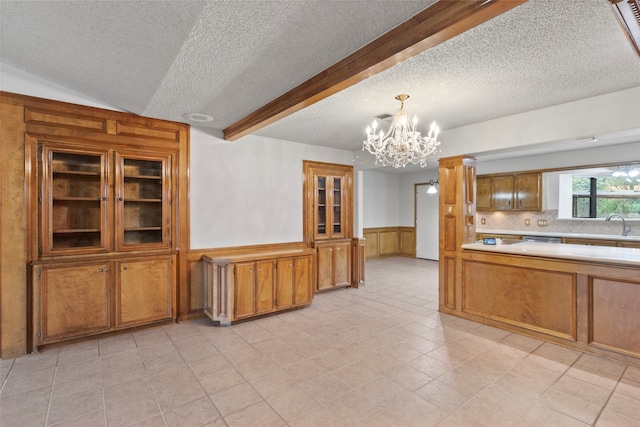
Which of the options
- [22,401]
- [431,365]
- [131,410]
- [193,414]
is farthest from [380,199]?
[22,401]

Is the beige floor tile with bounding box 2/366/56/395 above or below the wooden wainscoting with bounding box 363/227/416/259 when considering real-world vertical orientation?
below

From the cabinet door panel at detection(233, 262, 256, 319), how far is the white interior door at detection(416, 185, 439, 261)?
5604 mm

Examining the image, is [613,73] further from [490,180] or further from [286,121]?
[490,180]

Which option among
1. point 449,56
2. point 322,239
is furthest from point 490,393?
point 322,239

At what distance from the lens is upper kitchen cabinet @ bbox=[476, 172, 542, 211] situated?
19.5 ft

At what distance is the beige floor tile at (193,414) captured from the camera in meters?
1.98

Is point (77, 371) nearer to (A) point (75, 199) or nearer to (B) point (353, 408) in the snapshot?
(A) point (75, 199)

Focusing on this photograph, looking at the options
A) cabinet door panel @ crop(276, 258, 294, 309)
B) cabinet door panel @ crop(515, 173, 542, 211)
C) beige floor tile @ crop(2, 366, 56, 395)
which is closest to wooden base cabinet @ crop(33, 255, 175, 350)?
beige floor tile @ crop(2, 366, 56, 395)

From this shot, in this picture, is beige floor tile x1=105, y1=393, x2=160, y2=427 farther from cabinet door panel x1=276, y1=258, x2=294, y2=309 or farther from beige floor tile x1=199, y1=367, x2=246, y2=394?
cabinet door panel x1=276, y1=258, x2=294, y2=309

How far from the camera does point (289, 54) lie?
219 cm

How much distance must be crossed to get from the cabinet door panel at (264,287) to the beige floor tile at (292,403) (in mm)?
1677

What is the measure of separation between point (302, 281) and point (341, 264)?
1.26m

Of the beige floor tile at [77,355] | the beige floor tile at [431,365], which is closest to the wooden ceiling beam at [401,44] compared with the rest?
the beige floor tile at [431,365]

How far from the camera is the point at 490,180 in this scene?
6.64m
